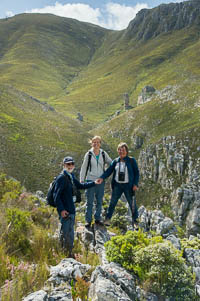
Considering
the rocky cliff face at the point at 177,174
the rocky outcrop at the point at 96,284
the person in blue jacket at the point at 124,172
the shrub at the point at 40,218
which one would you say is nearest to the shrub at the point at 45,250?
the rocky outcrop at the point at 96,284

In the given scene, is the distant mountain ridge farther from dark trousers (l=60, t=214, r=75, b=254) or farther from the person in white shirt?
dark trousers (l=60, t=214, r=75, b=254)

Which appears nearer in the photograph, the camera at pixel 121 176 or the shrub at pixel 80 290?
the shrub at pixel 80 290

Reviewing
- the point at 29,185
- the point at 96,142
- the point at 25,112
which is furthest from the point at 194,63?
the point at 96,142

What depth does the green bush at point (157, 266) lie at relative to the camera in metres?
3.66

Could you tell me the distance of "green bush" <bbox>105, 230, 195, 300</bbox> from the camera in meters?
3.66

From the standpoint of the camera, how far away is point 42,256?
15.3ft

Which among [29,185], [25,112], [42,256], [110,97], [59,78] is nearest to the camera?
[42,256]

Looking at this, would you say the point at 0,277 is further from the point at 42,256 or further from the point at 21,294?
the point at 42,256

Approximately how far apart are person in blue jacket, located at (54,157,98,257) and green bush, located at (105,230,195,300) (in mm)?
1251

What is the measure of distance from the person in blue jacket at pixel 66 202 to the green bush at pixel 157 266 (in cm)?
125

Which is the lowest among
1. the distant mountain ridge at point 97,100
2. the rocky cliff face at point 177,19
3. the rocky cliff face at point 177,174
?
the rocky cliff face at point 177,174

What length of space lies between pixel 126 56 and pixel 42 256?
195 meters

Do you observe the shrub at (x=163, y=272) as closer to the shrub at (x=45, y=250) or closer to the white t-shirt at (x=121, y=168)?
the shrub at (x=45, y=250)

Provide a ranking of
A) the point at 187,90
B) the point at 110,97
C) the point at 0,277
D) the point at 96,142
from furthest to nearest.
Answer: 1. the point at 110,97
2. the point at 187,90
3. the point at 96,142
4. the point at 0,277
